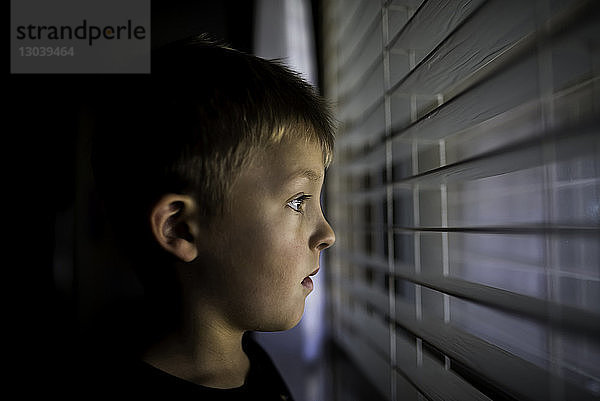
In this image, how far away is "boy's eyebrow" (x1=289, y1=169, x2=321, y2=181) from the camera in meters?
0.60

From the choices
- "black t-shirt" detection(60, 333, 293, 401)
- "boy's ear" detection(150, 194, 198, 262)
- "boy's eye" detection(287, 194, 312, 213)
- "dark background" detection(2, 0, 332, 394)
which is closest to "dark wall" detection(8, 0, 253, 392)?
"dark background" detection(2, 0, 332, 394)

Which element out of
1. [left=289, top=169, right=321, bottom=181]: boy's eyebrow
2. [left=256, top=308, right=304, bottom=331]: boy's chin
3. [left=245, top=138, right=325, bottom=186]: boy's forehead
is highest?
[left=245, top=138, right=325, bottom=186]: boy's forehead

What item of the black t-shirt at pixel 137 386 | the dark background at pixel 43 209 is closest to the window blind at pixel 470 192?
the black t-shirt at pixel 137 386

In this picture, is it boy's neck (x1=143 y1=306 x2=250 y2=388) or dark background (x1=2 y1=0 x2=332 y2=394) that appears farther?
dark background (x1=2 y1=0 x2=332 y2=394)

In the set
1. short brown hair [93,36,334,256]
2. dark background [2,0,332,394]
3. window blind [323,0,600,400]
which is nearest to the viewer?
window blind [323,0,600,400]

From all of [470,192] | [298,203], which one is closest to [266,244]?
[298,203]

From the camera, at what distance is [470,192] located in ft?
3.29

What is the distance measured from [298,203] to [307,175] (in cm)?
4

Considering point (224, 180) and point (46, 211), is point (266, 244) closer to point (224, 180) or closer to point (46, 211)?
point (224, 180)

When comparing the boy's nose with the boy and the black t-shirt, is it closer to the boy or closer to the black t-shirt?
the boy

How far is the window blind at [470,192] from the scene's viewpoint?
1.16 ft

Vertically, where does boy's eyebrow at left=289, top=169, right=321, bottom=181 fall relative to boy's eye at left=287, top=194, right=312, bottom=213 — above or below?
above

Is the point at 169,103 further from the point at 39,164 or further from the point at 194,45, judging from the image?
the point at 39,164

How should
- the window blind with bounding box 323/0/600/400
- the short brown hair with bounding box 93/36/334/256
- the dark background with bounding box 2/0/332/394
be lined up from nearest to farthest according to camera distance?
the window blind with bounding box 323/0/600/400, the short brown hair with bounding box 93/36/334/256, the dark background with bounding box 2/0/332/394
